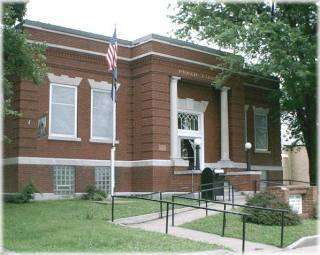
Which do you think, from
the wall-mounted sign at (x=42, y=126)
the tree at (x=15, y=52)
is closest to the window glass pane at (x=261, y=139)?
the wall-mounted sign at (x=42, y=126)

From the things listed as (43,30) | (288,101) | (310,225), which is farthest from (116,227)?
(288,101)

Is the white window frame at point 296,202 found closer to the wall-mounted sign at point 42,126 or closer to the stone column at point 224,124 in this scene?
the stone column at point 224,124

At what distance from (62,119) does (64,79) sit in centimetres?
172

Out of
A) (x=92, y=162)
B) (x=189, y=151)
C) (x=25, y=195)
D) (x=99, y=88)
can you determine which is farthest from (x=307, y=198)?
(x=99, y=88)

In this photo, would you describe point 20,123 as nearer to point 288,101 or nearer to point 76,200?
point 76,200

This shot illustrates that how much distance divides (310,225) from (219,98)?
1216cm

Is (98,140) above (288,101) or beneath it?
beneath

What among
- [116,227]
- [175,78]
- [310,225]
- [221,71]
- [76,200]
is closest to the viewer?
[116,227]

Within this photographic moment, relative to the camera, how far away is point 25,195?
65.7ft

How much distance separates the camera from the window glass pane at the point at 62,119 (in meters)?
22.5

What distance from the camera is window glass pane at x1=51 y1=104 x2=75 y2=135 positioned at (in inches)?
887

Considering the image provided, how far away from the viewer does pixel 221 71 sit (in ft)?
87.5

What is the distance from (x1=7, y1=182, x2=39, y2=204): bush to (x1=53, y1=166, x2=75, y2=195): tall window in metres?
1.78

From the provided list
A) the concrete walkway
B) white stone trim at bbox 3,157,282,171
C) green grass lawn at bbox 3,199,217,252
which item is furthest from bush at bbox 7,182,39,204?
the concrete walkway
